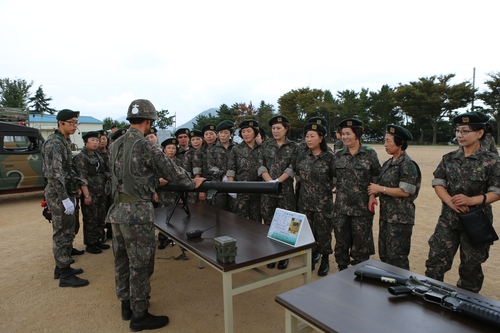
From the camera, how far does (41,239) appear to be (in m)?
5.12

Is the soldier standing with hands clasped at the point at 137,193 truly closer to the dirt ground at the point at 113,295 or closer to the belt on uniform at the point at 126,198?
the belt on uniform at the point at 126,198

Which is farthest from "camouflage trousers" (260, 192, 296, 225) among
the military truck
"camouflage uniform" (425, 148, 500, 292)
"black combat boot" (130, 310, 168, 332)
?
the military truck

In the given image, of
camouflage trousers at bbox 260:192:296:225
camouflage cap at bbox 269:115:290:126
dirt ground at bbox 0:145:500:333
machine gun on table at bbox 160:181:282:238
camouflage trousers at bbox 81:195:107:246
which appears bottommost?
dirt ground at bbox 0:145:500:333

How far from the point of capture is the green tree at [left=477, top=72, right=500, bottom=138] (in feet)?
73.4

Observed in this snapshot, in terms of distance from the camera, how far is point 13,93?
2417 cm

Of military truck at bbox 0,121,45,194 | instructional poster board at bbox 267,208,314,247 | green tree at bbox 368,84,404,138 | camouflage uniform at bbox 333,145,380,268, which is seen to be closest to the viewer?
instructional poster board at bbox 267,208,314,247

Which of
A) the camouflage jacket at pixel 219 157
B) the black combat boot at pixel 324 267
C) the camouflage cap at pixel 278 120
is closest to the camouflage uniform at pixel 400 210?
the black combat boot at pixel 324 267

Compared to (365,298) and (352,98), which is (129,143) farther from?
(352,98)

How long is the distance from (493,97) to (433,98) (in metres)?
3.91

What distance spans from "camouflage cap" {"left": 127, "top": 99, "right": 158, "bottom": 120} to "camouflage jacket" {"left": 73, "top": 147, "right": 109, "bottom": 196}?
2.40 meters

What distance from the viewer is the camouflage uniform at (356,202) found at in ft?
10.2

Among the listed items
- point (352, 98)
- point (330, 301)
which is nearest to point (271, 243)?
point (330, 301)

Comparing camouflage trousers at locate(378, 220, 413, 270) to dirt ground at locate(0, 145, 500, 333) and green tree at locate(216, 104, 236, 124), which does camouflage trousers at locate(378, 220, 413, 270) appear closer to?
dirt ground at locate(0, 145, 500, 333)

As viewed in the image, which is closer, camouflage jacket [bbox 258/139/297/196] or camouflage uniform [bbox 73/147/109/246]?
camouflage jacket [bbox 258/139/297/196]
